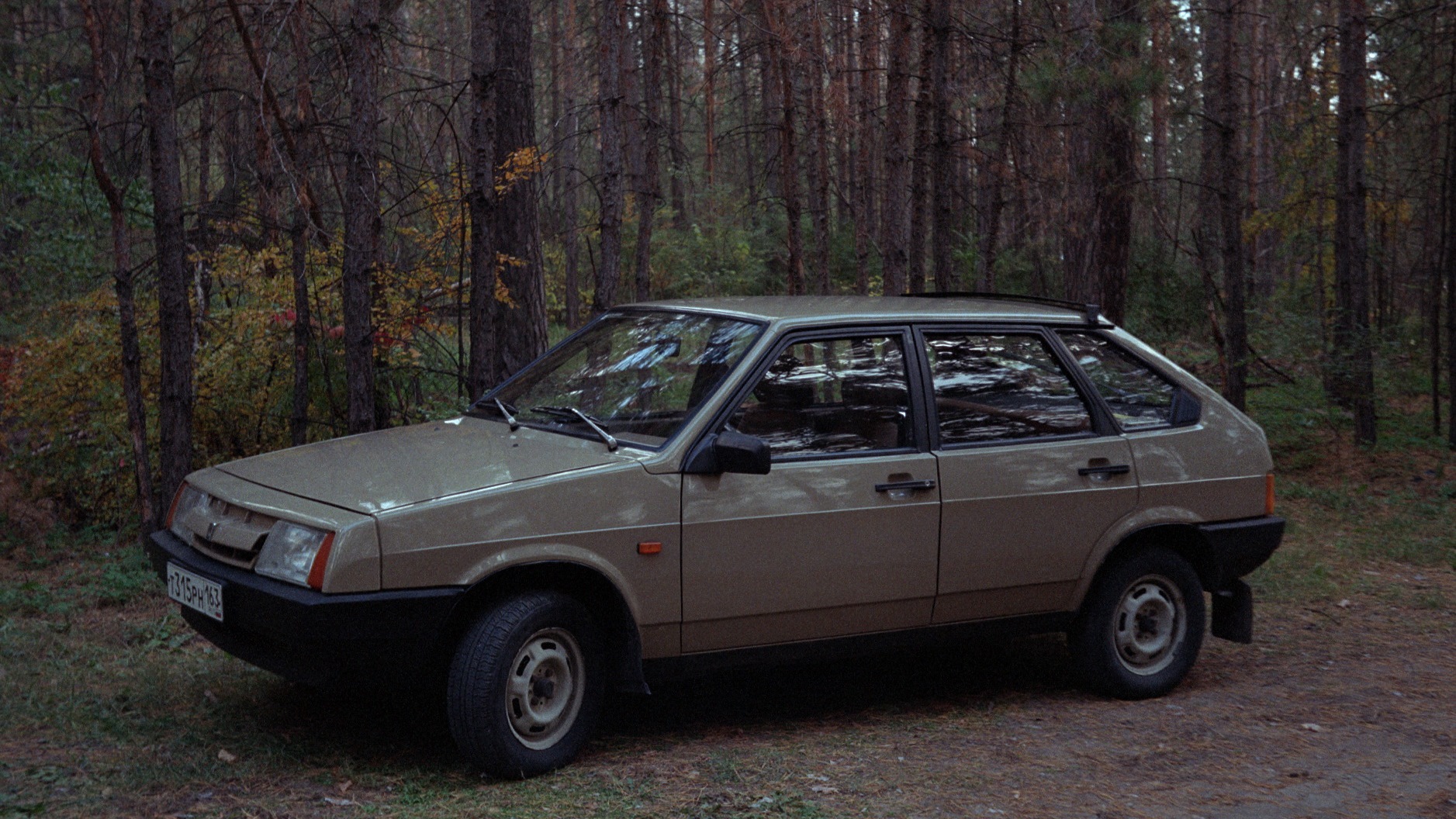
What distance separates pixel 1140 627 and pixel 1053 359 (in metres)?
1.36

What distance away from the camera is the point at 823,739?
16.3 ft

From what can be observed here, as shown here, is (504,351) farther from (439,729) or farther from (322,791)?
(322,791)

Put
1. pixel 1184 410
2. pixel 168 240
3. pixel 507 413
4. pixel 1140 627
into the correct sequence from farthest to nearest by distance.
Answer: pixel 168 240 → pixel 1184 410 → pixel 1140 627 → pixel 507 413

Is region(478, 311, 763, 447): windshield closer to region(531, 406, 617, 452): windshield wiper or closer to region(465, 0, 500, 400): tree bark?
region(531, 406, 617, 452): windshield wiper

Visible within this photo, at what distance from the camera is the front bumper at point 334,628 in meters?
4.00

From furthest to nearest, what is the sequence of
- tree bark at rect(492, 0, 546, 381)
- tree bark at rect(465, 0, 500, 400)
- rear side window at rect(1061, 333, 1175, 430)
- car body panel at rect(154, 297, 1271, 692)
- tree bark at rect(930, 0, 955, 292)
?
1. tree bark at rect(930, 0, 955, 292)
2. tree bark at rect(492, 0, 546, 381)
3. tree bark at rect(465, 0, 500, 400)
4. rear side window at rect(1061, 333, 1175, 430)
5. car body panel at rect(154, 297, 1271, 692)

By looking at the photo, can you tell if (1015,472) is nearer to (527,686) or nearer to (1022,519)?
(1022,519)

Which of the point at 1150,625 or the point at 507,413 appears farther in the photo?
the point at 1150,625

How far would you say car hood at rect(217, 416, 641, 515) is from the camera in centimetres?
431

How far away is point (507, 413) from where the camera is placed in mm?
5301

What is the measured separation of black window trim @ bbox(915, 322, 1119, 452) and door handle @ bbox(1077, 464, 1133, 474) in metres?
0.15

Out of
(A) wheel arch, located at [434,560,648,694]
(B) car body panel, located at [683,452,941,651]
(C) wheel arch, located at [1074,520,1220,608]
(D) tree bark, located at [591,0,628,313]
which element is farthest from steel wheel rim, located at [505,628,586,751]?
(D) tree bark, located at [591,0,628,313]

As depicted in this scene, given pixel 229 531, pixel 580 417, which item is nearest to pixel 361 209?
pixel 580 417

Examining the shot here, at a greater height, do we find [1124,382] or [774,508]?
[1124,382]
